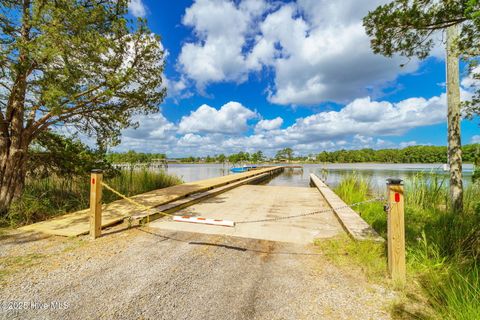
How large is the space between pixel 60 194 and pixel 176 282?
5.79 meters

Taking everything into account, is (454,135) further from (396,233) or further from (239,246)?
(239,246)

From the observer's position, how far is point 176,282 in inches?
102

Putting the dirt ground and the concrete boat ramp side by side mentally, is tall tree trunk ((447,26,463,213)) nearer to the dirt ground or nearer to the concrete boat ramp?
the concrete boat ramp

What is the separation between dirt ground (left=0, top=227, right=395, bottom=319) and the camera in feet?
6.88

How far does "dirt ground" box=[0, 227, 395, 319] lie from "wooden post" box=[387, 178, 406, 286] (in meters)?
0.32

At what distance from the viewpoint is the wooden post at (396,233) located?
8.32 ft

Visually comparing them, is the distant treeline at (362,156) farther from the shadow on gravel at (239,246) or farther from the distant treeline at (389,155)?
the shadow on gravel at (239,246)

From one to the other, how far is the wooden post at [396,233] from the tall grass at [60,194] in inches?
260

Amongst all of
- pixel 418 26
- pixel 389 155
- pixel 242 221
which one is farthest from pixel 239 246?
pixel 389 155

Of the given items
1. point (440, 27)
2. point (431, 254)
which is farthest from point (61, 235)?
point (440, 27)

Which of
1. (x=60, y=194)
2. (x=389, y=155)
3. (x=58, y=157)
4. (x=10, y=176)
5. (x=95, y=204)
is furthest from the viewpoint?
(x=389, y=155)

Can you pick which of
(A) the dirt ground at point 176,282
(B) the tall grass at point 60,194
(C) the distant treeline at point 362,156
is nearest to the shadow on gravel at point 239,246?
(A) the dirt ground at point 176,282

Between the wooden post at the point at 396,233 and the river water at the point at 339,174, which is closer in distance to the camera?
the wooden post at the point at 396,233

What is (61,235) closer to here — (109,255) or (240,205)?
(109,255)
